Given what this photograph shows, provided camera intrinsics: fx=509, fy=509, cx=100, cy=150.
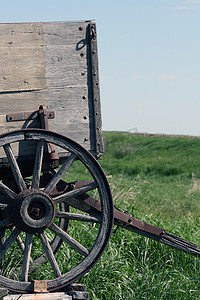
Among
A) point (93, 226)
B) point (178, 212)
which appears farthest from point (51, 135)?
point (178, 212)

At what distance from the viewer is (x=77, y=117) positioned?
457cm

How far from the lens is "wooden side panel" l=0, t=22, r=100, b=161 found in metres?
A: 4.37

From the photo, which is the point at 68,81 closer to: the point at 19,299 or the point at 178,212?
the point at 19,299

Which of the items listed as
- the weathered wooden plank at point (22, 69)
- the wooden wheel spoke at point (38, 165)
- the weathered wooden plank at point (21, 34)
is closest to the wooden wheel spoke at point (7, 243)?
the wooden wheel spoke at point (38, 165)

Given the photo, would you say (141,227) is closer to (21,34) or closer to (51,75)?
(51,75)

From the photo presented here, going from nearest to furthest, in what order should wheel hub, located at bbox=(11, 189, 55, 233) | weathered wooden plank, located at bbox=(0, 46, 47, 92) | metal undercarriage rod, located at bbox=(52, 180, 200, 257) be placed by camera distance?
1. wheel hub, located at bbox=(11, 189, 55, 233)
2. weathered wooden plank, located at bbox=(0, 46, 47, 92)
3. metal undercarriage rod, located at bbox=(52, 180, 200, 257)

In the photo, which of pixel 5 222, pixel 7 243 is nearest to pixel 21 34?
pixel 5 222

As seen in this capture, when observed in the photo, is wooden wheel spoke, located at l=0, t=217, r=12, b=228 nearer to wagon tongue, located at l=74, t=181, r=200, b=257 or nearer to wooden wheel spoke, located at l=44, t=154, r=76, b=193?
wooden wheel spoke, located at l=44, t=154, r=76, b=193

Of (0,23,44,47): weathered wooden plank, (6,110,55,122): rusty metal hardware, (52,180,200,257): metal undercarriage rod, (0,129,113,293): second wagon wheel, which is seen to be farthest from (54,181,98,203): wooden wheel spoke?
(0,23,44,47): weathered wooden plank

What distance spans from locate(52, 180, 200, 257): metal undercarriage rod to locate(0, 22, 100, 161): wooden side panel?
425 mm

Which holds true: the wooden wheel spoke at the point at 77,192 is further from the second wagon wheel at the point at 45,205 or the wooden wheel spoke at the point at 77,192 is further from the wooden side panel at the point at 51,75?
the wooden side panel at the point at 51,75

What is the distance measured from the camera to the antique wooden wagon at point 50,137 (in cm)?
417

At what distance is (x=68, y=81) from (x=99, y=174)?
0.91 meters

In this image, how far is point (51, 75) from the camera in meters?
4.50
